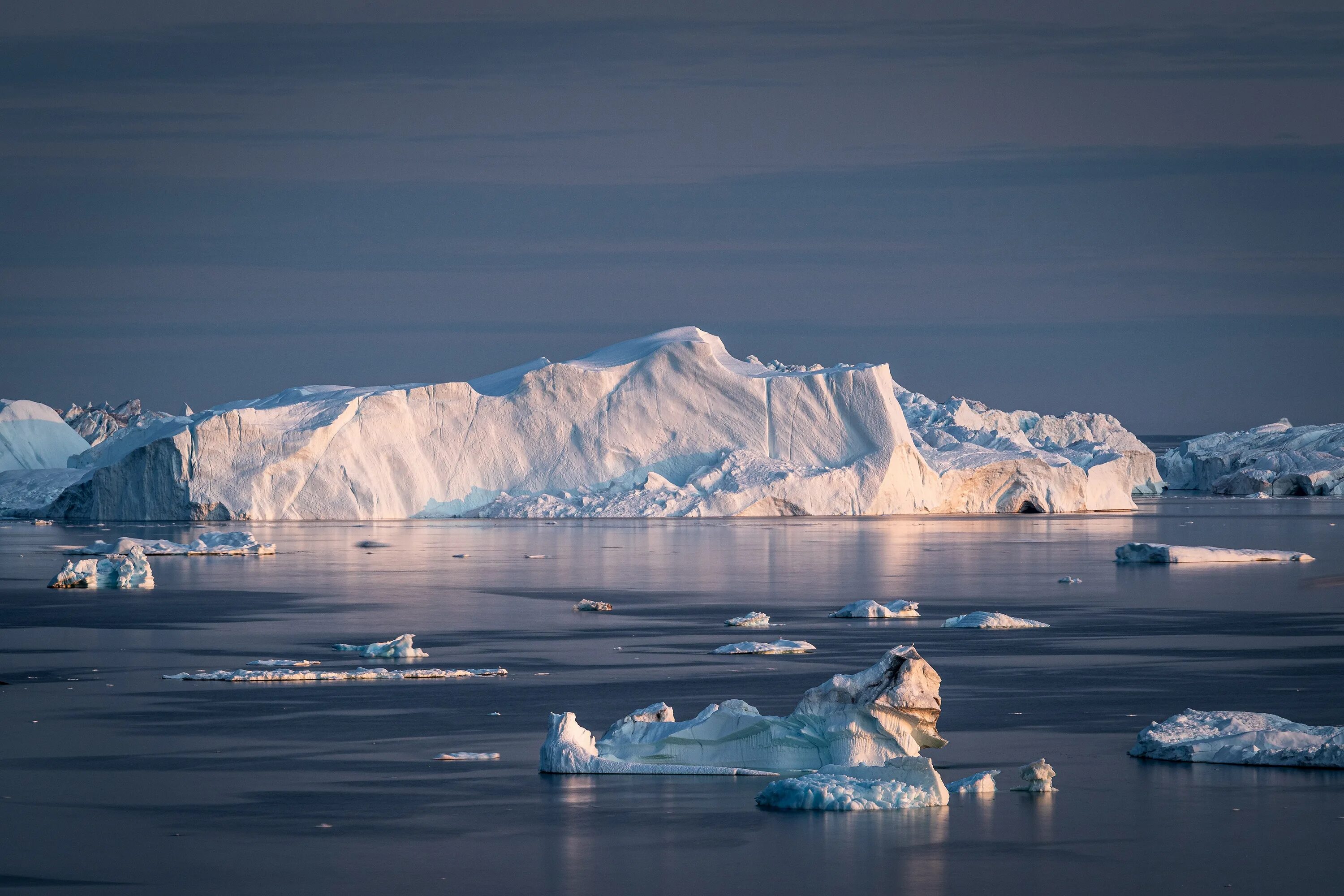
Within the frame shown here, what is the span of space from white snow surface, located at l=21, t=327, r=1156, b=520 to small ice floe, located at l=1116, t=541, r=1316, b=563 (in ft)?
68.9

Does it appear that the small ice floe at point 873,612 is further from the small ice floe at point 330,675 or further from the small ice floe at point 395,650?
the small ice floe at point 330,675

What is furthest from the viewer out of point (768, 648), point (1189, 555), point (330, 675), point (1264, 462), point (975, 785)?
point (1264, 462)

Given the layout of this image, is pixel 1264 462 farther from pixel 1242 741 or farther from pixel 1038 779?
pixel 1038 779

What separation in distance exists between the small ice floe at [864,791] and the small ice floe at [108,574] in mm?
15693

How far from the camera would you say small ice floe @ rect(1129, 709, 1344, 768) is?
26.6 ft

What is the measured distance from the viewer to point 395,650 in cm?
1314

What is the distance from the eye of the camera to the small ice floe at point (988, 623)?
51.3 ft

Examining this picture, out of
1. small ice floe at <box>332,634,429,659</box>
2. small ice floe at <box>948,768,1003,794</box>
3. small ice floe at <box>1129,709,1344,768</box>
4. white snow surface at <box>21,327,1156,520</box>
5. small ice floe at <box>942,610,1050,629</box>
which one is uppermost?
white snow surface at <box>21,327,1156,520</box>

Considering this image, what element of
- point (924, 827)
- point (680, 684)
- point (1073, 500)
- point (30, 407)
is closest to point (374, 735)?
point (680, 684)

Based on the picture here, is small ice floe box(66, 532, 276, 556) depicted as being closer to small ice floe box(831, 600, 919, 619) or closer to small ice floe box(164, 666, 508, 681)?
small ice floe box(831, 600, 919, 619)

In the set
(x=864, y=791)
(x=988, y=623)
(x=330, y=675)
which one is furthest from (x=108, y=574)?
(x=864, y=791)

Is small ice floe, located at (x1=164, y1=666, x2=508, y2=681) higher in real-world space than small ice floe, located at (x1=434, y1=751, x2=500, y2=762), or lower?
higher

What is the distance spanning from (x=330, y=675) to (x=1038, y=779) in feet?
19.4

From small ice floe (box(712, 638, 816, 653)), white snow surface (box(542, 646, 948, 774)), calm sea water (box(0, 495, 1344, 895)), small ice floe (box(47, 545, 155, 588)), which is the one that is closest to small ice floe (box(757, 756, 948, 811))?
calm sea water (box(0, 495, 1344, 895))
